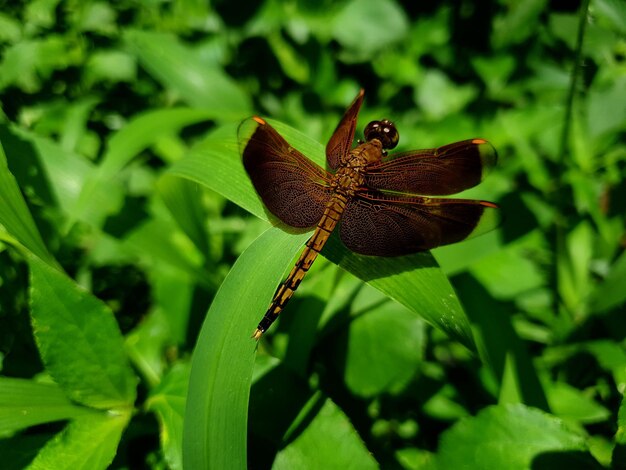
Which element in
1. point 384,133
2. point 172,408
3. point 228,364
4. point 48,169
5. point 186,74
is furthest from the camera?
point 186,74

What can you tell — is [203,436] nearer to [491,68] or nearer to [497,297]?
[497,297]

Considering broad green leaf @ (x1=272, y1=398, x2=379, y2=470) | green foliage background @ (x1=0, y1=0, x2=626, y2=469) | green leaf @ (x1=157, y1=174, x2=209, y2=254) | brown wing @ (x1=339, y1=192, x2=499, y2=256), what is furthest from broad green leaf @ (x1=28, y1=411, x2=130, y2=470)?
brown wing @ (x1=339, y1=192, x2=499, y2=256)

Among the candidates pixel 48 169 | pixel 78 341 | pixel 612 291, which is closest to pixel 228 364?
pixel 78 341

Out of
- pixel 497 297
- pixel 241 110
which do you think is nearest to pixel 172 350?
pixel 241 110

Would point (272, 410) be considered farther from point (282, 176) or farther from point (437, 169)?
point (437, 169)

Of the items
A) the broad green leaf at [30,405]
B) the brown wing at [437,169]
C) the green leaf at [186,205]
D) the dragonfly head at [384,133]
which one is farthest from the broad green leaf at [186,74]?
the broad green leaf at [30,405]
